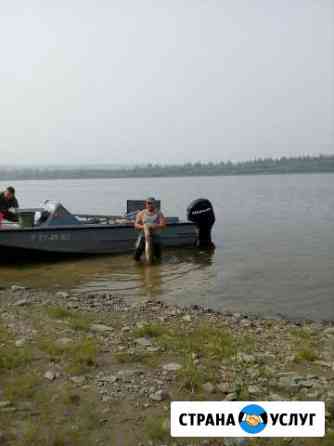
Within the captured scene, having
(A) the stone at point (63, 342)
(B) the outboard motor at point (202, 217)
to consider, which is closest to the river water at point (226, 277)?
(B) the outboard motor at point (202, 217)

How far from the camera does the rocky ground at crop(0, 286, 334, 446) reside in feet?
12.5

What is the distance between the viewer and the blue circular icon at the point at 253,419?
3807 mm

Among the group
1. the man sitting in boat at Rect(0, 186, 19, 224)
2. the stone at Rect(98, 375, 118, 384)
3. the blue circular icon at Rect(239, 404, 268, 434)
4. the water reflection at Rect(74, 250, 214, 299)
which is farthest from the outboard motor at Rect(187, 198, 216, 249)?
the blue circular icon at Rect(239, 404, 268, 434)

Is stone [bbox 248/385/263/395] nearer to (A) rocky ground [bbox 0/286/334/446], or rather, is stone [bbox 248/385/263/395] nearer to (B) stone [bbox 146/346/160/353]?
(A) rocky ground [bbox 0/286/334/446]

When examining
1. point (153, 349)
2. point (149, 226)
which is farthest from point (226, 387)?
point (149, 226)

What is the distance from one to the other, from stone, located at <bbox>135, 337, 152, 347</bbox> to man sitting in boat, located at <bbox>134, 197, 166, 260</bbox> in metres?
8.09

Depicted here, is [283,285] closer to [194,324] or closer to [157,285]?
[157,285]

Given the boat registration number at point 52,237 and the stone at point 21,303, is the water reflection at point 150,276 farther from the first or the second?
the stone at point 21,303

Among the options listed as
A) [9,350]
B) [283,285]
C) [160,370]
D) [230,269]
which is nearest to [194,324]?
[160,370]

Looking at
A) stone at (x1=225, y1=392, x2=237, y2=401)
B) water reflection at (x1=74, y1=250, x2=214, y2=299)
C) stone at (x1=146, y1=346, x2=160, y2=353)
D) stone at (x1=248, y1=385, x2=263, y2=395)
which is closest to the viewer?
stone at (x1=225, y1=392, x2=237, y2=401)

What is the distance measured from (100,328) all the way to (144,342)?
3.13ft

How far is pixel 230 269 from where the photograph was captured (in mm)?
14016

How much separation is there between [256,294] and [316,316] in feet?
6.59

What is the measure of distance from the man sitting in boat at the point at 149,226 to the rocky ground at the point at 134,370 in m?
6.36
